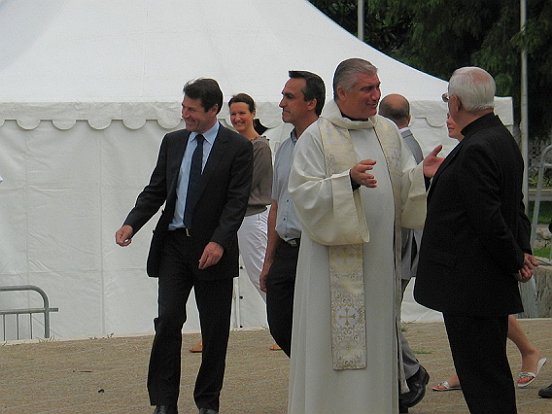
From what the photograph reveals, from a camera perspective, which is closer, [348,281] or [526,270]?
[526,270]

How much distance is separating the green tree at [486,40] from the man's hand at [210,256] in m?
17.4

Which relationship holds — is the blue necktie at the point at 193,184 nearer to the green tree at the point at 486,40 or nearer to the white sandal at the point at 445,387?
the white sandal at the point at 445,387

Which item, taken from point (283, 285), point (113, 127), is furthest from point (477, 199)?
point (113, 127)

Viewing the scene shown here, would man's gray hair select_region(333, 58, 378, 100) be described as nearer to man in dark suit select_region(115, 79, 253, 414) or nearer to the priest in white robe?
the priest in white robe

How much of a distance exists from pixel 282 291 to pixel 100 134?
4.77m

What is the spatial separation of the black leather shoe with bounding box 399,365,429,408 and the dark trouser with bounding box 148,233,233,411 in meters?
0.97

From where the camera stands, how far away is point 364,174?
5840mm

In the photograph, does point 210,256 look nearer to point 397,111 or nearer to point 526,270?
point 397,111

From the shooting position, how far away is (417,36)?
26797 millimetres

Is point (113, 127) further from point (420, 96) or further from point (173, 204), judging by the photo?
point (173, 204)

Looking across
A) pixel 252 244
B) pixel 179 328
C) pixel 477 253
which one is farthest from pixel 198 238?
pixel 252 244

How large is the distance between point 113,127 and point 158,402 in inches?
183

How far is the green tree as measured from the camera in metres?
24.8

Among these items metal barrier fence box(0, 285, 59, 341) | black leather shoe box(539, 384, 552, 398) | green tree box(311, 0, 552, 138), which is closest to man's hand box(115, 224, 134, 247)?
black leather shoe box(539, 384, 552, 398)
